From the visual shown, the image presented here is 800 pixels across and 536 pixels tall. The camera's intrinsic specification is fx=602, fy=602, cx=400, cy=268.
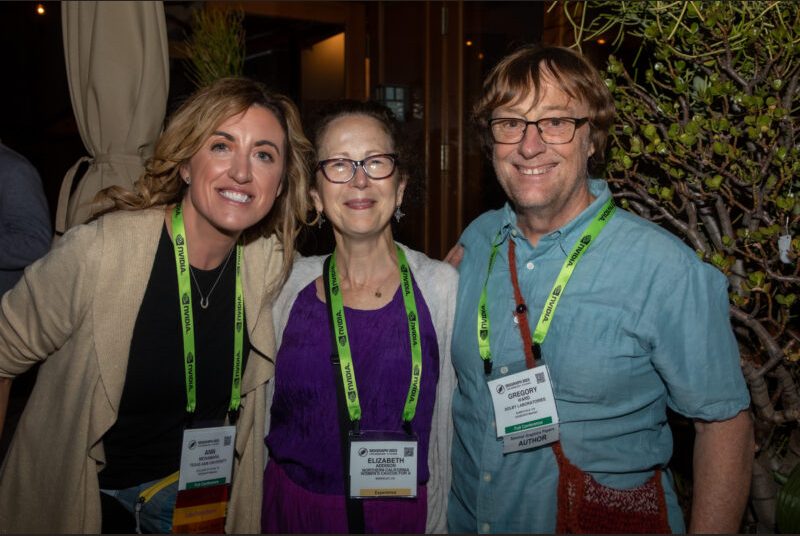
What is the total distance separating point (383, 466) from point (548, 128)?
1121 millimetres

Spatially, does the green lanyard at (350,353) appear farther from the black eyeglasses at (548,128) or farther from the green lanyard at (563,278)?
the black eyeglasses at (548,128)

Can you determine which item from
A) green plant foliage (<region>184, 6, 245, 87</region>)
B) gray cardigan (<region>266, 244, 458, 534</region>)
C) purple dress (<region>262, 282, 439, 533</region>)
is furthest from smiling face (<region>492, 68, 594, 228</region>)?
green plant foliage (<region>184, 6, 245, 87</region>)

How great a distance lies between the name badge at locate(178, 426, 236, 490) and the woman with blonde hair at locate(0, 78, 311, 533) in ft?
0.04

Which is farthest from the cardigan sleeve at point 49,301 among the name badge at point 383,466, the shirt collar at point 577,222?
the shirt collar at point 577,222

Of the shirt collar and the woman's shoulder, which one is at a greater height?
the shirt collar

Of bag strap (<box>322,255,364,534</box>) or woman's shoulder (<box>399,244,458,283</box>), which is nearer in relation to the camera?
bag strap (<box>322,255,364,534</box>)

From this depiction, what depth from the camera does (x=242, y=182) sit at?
1890mm

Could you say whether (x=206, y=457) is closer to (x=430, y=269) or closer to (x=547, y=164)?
(x=430, y=269)

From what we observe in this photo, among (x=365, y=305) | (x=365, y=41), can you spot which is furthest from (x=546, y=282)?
(x=365, y=41)

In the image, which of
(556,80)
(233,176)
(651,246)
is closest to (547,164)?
(556,80)

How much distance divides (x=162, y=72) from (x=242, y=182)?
35.7 inches

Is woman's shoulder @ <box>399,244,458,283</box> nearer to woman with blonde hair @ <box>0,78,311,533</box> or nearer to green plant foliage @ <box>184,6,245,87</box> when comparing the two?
woman with blonde hair @ <box>0,78,311,533</box>

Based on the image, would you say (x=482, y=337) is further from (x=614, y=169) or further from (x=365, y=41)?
(x=365, y=41)

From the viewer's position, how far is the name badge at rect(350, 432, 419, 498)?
1827 mm
